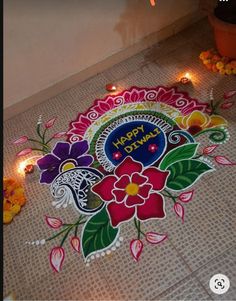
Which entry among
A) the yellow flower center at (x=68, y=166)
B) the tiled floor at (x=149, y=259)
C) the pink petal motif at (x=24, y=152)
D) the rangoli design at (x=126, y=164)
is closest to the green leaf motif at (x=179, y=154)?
the rangoli design at (x=126, y=164)

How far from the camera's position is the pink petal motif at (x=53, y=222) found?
3.98 feet

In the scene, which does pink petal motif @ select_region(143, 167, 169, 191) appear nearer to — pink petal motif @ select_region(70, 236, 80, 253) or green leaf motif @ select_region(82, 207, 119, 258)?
green leaf motif @ select_region(82, 207, 119, 258)

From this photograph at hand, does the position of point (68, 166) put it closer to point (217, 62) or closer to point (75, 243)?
point (75, 243)

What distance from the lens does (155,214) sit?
1171 mm

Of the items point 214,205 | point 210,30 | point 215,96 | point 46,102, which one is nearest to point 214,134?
point 215,96

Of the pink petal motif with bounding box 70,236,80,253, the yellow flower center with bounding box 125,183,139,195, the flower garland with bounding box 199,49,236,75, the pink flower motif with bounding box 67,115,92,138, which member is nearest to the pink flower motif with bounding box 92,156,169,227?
the yellow flower center with bounding box 125,183,139,195

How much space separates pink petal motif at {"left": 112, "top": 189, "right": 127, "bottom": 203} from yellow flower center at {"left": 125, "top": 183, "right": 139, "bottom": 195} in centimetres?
2

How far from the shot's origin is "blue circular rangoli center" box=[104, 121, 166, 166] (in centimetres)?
133

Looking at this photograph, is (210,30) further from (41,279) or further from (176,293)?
(41,279)

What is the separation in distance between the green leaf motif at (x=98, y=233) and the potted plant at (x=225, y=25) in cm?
93

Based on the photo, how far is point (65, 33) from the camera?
151 cm

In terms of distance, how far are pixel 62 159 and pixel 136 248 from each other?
0.51 meters

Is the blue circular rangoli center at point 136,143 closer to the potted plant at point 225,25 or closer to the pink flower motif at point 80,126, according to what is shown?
the pink flower motif at point 80,126

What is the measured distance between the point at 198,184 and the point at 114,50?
2.83ft
